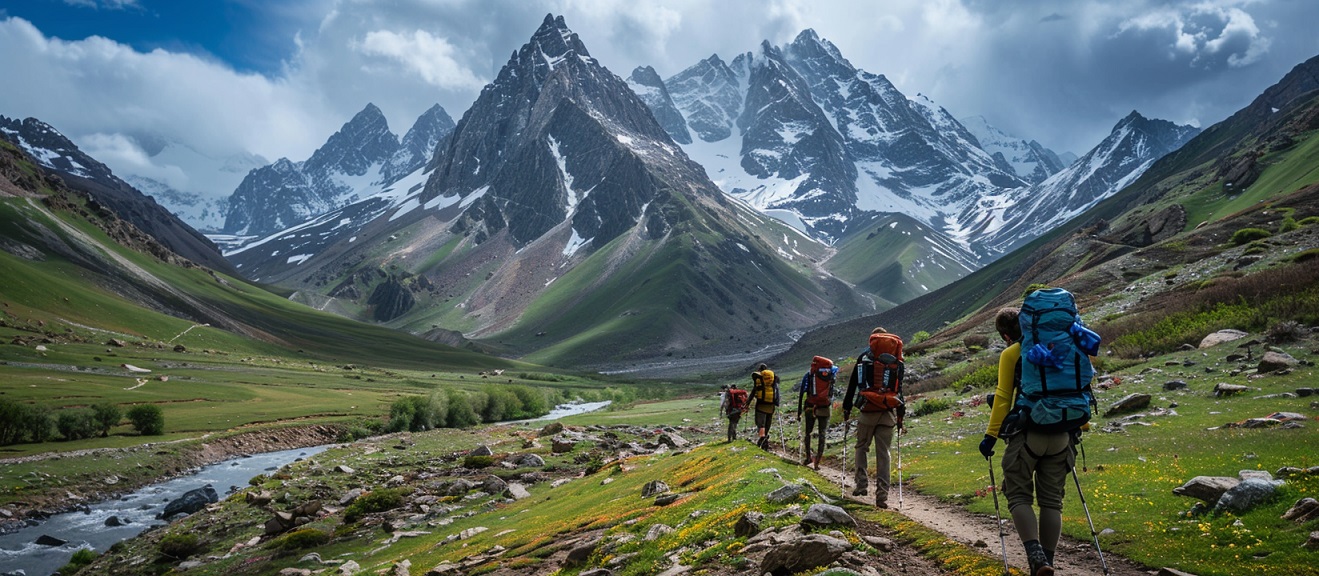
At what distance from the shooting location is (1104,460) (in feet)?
70.8

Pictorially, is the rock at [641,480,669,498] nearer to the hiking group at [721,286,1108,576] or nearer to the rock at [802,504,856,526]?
the rock at [802,504,856,526]

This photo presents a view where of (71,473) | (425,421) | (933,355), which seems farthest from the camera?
(425,421)

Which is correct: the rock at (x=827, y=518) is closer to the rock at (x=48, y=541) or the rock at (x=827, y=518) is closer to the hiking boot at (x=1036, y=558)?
the hiking boot at (x=1036, y=558)

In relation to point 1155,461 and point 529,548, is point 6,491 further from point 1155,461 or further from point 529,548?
point 1155,461

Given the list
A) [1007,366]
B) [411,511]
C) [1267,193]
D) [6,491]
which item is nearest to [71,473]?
[6,491]

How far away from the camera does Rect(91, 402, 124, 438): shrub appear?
6981 centimetres

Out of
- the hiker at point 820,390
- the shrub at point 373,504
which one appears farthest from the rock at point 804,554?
the shrub at point 373,504

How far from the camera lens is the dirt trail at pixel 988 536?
1305 centimetres

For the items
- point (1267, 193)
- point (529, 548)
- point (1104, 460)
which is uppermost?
point (1267, 193)

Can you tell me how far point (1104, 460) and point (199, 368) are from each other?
142 metres

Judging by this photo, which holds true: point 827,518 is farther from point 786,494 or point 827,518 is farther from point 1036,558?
point 1036,558

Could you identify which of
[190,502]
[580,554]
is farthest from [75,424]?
[580,554]

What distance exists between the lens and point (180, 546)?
36.5 metres

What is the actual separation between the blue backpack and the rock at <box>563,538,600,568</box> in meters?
12.7
